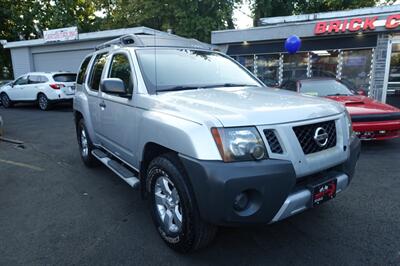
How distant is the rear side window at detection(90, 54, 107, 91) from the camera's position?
4576 millimetres

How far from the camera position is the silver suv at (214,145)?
2.27 metres

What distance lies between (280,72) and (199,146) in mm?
12853

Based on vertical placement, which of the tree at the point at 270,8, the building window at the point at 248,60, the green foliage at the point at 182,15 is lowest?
the building window at the point at 248,60

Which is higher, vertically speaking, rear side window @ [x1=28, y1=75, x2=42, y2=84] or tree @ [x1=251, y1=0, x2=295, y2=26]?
tree @ [x1=251, y1=0, x2=295, y2=26]

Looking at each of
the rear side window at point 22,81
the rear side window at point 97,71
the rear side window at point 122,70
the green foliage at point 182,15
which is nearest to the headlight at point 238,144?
the rear side window at point 122,70

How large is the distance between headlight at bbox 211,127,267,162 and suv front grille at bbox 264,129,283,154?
0.07 metres

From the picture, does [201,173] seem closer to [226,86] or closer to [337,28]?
[226,86]

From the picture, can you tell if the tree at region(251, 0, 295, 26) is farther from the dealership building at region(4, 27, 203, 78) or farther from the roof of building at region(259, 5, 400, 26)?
the dealership building at region(4, 27, 203, 78)

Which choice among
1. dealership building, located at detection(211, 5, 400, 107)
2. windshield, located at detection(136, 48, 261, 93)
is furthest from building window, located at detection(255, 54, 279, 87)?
windshield, located at detection(136, 48, 261, 93)

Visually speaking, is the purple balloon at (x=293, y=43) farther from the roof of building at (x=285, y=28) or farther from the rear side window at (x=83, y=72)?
the rear side window at (x=83, y=72)

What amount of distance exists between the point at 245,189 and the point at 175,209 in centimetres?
83

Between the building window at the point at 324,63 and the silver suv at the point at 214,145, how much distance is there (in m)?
10.5

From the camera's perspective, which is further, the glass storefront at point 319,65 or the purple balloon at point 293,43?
the glass storefront at point 319,65

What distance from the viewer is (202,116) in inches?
94.4
